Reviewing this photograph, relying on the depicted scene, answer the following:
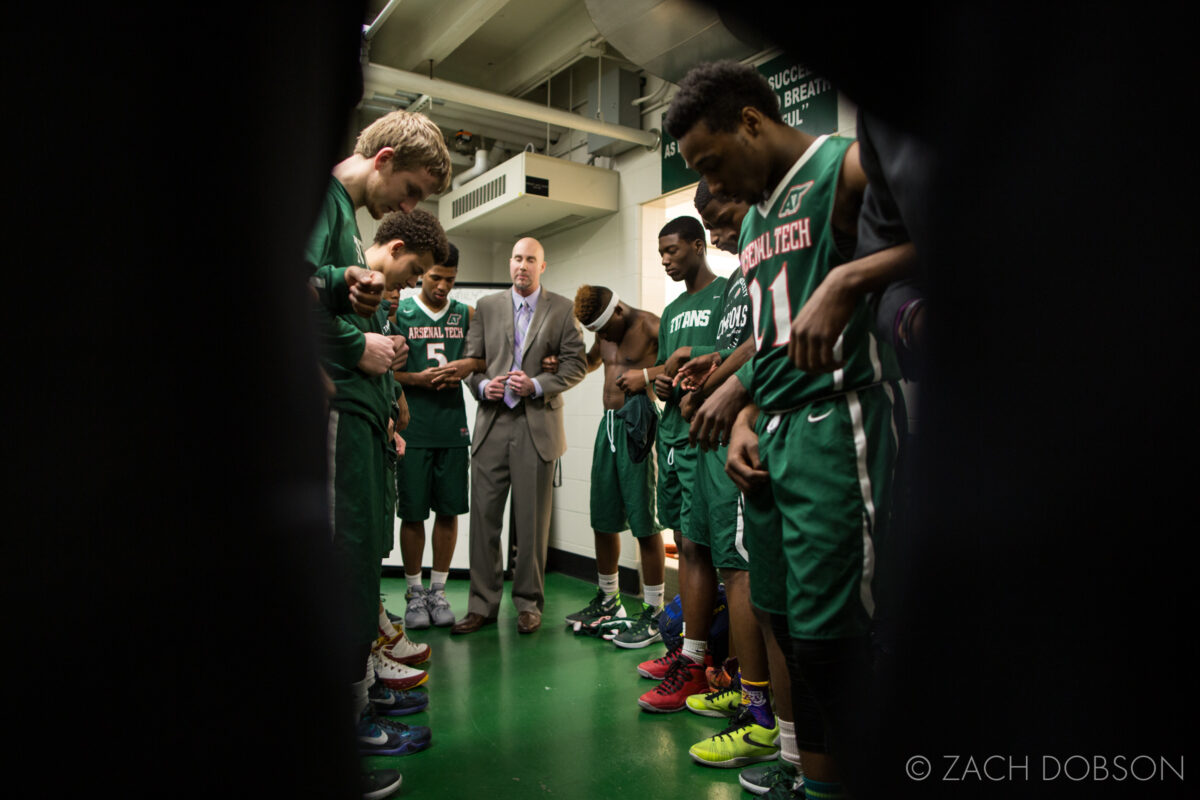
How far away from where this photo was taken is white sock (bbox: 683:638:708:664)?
179 centimetres

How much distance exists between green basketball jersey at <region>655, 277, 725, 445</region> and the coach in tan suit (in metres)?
0.60

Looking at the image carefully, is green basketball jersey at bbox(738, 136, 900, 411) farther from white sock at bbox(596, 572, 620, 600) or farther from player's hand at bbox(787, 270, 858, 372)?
white sock at bbox(596, 572, 620, 600)

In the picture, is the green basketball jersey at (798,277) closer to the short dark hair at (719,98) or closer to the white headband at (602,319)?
the short dark hair at (719,98)

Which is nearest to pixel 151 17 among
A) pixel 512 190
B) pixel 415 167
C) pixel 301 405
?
pixel 301 405

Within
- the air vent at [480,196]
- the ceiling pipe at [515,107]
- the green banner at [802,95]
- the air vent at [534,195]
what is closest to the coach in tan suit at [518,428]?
the ceiling pipe at [515,107]

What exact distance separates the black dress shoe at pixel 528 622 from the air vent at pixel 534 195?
1915mm

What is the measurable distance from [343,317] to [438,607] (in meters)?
2.07

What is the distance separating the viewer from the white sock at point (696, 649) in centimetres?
179

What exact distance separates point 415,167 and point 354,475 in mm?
402

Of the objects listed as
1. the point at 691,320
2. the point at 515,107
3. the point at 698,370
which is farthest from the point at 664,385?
the point at 515,107

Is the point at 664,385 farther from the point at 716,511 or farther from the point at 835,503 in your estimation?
the point at 835,503

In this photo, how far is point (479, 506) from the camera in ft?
8.42

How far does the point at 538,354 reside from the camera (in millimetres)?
2564

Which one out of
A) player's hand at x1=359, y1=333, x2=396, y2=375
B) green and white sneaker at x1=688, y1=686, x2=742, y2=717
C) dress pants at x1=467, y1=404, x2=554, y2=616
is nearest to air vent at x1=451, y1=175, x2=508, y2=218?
dress pants at x1=467, y1=404, x2=554, y2=616
